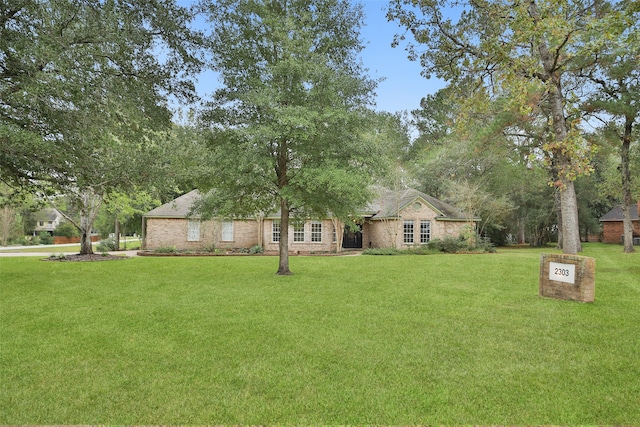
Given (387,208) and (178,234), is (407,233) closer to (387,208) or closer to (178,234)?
(387,208)

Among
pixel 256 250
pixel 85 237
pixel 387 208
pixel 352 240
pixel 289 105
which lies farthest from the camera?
pixel 352 240

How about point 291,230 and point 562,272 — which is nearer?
point 562,272

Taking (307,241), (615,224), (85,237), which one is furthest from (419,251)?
(615,224)

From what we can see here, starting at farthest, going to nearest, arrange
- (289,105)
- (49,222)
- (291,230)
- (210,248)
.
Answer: (49,222) < (291,230) < (210,248) < (289,105)

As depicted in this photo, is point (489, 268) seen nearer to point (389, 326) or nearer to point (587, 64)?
point (389, 326)

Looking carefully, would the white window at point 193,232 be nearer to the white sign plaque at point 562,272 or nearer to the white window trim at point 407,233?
the white window trim at point 407,233

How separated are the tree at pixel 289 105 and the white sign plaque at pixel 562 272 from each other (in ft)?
16.9

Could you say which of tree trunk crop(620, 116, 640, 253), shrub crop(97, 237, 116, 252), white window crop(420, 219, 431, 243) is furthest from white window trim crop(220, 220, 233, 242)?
tree trunk crop(620, 116, 640, 253)

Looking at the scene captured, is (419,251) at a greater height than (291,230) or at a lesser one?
lesser

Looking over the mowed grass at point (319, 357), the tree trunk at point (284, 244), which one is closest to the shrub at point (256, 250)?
the tree trunk at point (284, 244)

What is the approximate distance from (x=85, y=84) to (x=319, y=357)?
794 cm

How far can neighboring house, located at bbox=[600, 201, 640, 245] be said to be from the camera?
3512 centimetres

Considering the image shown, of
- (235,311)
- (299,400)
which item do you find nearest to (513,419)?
(299,400)

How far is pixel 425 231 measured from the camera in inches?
1040
